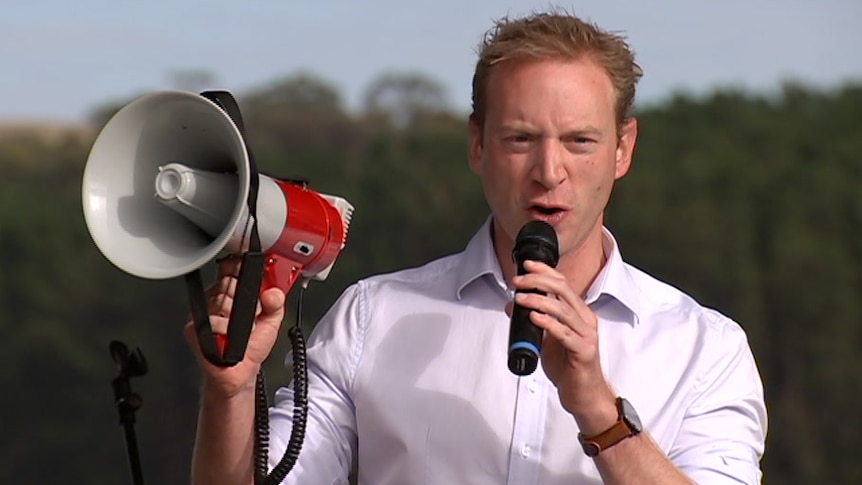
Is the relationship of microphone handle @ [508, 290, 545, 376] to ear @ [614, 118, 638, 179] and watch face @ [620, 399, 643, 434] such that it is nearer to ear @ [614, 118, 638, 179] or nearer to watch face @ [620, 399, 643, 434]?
watch face @ [620, 399, 643, 434]

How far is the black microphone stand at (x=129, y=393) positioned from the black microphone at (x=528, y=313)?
99cm

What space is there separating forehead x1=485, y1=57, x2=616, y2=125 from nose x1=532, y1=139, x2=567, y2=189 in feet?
0.15

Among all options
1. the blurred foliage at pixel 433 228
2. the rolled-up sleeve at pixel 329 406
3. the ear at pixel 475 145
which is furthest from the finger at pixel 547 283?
the blurred foliage at pixel 433 228

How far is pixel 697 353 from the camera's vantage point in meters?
2.32

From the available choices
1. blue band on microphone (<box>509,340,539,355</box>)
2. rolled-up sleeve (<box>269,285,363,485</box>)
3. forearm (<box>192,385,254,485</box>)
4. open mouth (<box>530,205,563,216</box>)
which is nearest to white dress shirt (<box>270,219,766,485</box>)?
rolled-up sleeve (<box>269,285,363,485</box>)

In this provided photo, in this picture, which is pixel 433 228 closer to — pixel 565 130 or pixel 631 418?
pixel 565 130

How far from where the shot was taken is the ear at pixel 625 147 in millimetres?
2330

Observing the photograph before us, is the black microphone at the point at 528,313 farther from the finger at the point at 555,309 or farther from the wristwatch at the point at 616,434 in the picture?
the wristwatch at the point at 616,434

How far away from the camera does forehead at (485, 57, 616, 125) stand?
2209mm

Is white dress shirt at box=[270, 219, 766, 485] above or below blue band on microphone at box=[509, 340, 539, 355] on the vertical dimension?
below

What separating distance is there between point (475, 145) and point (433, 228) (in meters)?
5.29

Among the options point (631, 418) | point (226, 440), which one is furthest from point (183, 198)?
point (631, 418)

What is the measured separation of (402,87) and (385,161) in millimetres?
506

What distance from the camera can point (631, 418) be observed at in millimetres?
2055
